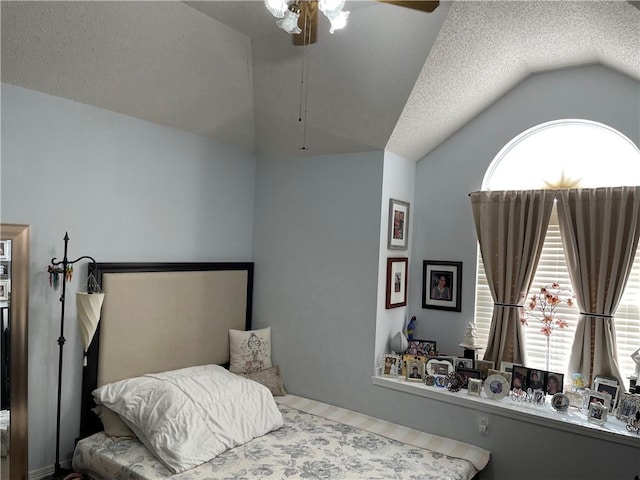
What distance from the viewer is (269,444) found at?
2.89 meters

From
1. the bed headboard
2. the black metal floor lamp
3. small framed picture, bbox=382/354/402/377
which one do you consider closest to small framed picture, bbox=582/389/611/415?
small framed picture, bbox=382/354/402/377

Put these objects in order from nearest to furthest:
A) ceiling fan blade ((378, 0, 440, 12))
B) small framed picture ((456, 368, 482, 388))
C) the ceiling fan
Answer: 1. the ceiling fan
2. ceiling fan blade ((378, 0, 440, 12))
3. small framed picture ((456, 368, 482, 388))

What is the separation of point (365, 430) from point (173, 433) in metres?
1.28

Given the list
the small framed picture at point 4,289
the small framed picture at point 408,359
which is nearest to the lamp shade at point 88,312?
the small framed picture at point 4,289

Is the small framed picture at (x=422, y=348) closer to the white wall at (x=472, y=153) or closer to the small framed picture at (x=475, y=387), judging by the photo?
the white wall at (x=472, y=153)

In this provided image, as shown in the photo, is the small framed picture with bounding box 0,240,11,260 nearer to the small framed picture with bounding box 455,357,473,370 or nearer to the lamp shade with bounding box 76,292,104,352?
the lamp shade with bounding box 76,292,104,352

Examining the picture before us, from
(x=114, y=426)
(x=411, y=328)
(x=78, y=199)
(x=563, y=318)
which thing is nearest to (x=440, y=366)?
(x=411, y=328)

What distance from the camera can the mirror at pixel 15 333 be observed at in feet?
8.57

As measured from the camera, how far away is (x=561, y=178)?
10.9ft

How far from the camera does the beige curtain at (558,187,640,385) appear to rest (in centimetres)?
297

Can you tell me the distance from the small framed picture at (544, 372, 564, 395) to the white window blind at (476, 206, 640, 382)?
12.0 inches

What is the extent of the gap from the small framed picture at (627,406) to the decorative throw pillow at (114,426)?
290 centimetres

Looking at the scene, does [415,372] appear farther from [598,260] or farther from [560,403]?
[598,260]

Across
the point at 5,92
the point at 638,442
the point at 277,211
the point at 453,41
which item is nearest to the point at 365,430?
the point at 638,442
